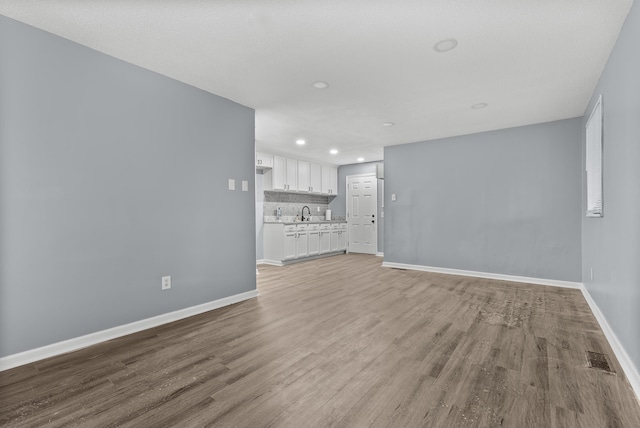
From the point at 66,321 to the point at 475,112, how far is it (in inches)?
202

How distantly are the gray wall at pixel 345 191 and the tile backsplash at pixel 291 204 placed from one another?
0.32 m

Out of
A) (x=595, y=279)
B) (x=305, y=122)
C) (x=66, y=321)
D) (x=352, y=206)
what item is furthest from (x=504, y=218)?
(x=66, y=321)

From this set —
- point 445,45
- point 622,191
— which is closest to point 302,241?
point 445,45

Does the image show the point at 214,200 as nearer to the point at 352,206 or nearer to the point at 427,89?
the point at 427,89

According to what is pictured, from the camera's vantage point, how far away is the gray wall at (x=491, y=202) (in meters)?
4.55

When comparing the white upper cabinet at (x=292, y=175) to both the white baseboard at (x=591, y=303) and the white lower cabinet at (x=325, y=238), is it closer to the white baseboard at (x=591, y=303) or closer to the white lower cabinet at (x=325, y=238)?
the white lower cabinet at (x=325, y=238)

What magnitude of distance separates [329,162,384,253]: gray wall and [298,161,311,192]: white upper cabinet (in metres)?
1.29

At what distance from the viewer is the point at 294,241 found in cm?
681

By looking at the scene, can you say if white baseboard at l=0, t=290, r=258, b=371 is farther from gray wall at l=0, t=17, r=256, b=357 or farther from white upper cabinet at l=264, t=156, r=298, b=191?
white upper cabinet at l=264, t=156, r=298, b=191

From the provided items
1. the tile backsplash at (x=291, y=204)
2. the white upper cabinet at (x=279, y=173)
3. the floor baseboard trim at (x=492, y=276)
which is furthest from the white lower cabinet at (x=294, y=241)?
the floor baseboard trim at (x=492, y=276)

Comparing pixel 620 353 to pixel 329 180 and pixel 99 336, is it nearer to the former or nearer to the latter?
pixel 99 336

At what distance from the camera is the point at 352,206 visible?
8.52 meters

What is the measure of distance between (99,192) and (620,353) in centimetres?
439

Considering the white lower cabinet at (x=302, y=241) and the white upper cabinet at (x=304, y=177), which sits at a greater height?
the white upper cabinet at (x=304, y=177)
